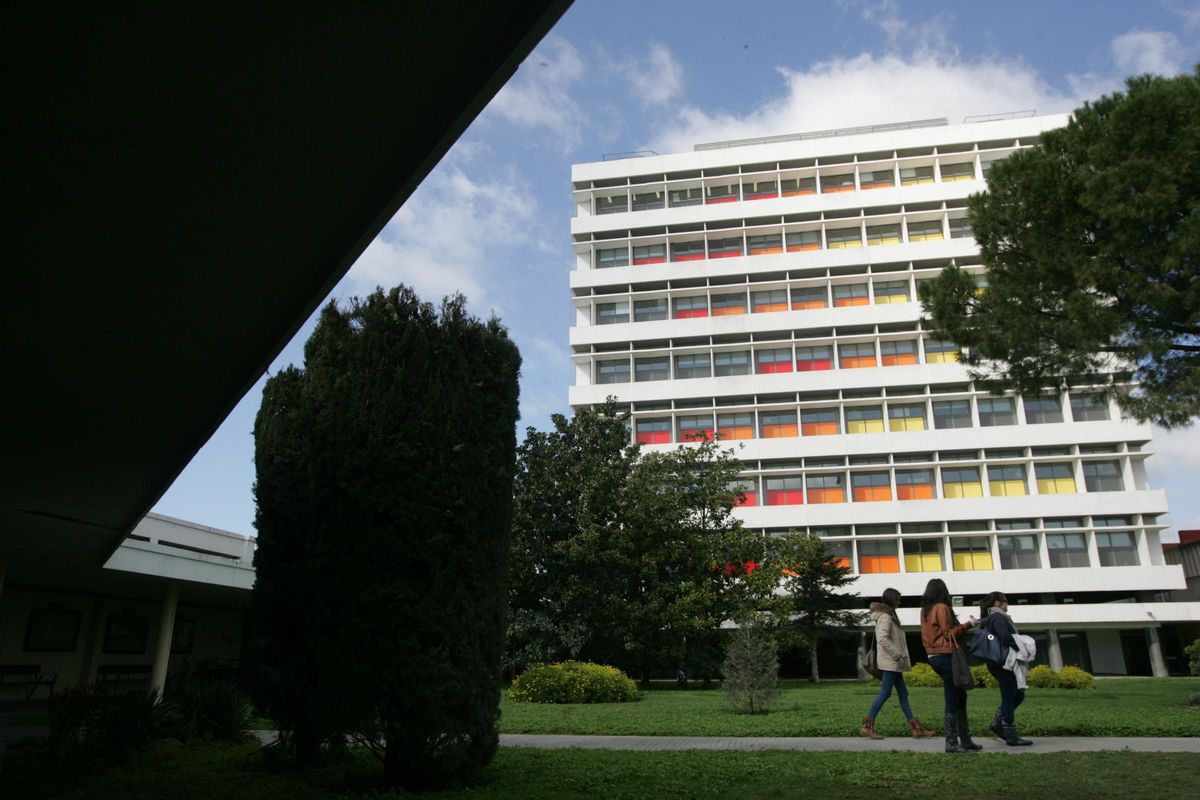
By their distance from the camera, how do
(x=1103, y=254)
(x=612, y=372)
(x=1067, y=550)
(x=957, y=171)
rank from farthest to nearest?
1. (x=957, y=171)
2. (x=612, y=372)
3. (x=1067, y=550)
4. (x=1103, y=254)

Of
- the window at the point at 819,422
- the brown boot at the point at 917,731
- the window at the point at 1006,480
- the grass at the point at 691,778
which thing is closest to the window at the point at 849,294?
the window at the point at 819,422

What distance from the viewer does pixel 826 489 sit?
44.8m

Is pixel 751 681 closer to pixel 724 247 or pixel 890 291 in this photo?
pixel 890 291

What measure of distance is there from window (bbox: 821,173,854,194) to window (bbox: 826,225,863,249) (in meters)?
2.84

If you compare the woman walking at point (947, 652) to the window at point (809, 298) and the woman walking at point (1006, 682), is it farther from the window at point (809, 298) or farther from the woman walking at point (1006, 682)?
the window at point (809, 298)

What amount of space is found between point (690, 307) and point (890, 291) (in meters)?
12.4

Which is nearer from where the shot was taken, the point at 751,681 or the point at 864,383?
the point at 751,681

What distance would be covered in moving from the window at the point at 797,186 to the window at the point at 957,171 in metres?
8.17

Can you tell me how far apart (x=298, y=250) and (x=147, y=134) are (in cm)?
122

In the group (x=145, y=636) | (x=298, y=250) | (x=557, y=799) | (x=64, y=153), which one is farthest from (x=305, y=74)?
(x=145, y=636)

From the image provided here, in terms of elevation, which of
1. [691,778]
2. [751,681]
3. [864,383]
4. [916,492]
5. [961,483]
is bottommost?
[691,778]

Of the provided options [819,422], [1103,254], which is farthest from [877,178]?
[1103,254]

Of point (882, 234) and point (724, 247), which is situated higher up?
point (882, 234)

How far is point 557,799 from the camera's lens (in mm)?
6094
